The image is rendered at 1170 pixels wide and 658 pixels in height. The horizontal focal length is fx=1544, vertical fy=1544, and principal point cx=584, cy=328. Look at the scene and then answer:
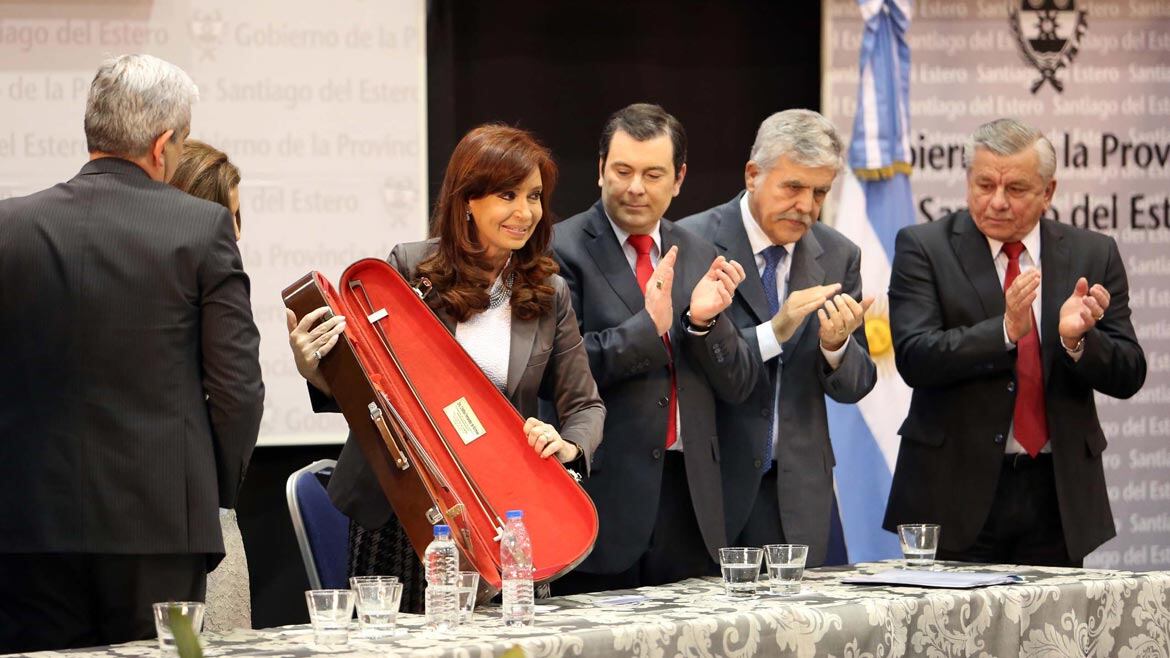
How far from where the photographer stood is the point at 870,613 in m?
2.85

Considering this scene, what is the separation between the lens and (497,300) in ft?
10.9

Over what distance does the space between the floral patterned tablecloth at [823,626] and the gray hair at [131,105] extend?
0.95m

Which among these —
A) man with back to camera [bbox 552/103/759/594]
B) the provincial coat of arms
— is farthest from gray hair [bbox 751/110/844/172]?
the provincial coat of arms

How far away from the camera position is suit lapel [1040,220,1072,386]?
13.7 feet

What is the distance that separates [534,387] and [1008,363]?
1.46m

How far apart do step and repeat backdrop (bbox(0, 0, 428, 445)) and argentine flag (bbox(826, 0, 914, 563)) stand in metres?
1.54

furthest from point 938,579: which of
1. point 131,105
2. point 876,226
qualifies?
point 876,226

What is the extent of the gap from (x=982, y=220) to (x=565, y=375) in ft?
5.06

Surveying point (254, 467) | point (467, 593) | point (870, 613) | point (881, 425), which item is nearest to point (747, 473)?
point (870, 613)

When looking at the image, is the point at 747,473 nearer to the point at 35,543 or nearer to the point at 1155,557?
the point at 35,543

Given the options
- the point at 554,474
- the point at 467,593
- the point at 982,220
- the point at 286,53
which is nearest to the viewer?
the point at 467,593

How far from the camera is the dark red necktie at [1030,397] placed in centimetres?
414

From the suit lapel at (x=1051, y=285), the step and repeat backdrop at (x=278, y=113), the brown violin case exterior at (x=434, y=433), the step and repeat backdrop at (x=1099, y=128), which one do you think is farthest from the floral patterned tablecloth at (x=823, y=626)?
the step and repeat backdrop at (x=1099, y=128)

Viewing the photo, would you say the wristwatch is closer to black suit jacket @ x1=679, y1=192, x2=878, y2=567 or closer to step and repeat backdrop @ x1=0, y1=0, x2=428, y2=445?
black suit jacket @ x1=679, y1=192, x2=878, y2=567
